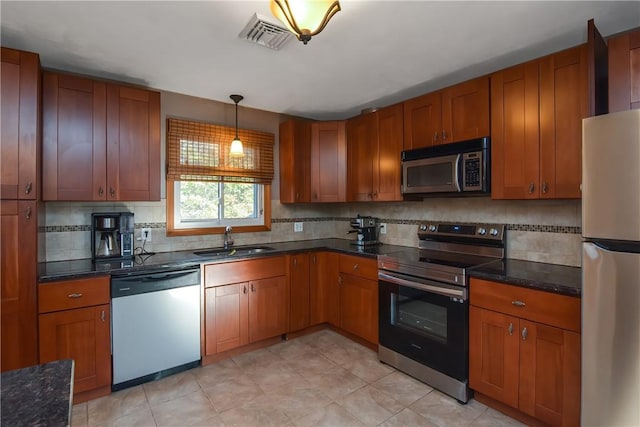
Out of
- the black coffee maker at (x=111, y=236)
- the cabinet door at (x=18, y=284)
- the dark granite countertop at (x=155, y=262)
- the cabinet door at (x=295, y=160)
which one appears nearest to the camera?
the cabinet door at (x=18, y=284)

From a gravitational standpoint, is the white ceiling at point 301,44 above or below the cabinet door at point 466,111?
above

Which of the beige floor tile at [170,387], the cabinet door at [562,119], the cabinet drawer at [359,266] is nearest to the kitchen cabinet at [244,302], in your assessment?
the beige floor tile at [170,387]

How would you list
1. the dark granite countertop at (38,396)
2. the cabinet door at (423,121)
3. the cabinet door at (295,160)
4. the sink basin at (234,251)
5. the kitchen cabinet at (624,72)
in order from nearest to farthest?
the dark granite countertop at (38,396) < the kitchen cabinet at (624,72) < the cabinet door at (423,121) < the sink basin at (234,251) < the cabinet door at (295,160)

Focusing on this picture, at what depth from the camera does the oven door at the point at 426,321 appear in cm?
224

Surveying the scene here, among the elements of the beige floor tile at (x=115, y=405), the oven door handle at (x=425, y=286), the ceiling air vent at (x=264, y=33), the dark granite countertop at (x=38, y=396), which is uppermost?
the ceiling air vent at (x=264, y=33)

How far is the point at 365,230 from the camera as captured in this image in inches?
139

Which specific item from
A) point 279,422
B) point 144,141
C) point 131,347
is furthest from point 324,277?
point 144,141

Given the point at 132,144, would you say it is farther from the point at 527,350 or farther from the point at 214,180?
the point at 527,350

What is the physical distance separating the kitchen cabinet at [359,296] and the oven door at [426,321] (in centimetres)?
14

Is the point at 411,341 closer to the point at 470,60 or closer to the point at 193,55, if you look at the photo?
the point at 470,60

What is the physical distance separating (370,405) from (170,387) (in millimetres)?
1473

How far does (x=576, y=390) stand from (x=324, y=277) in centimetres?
217

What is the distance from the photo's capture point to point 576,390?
1.75 metres

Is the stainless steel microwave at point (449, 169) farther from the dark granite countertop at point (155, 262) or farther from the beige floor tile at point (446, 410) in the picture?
the beige floor tile at point (446, 410)
